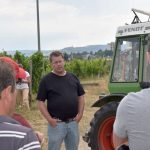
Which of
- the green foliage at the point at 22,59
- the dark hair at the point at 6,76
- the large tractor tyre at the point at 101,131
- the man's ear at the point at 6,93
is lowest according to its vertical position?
the large tractor tyre at the point at 101,131

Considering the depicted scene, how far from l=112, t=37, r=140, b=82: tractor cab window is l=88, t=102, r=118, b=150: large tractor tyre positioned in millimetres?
550

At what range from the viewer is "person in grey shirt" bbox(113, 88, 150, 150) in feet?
8.37

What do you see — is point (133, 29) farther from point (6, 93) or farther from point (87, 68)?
point (87, 68)

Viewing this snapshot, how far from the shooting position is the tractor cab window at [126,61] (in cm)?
666

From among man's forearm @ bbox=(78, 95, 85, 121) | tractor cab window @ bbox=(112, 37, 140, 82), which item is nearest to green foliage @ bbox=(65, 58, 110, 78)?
tractor cab window @ bbox=(112, 37, 140, 82)

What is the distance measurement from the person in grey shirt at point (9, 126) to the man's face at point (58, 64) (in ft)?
9.69

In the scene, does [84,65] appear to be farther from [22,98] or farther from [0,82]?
[0,82]

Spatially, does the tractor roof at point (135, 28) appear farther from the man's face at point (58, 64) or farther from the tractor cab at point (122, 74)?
the man's face at point (58, 64)

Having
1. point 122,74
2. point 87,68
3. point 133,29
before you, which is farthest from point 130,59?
point 87,68

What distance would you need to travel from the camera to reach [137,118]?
2568mm

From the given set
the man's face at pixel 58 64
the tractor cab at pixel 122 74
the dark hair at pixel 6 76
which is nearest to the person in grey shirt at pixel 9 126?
the dark hair at pixel 6 76

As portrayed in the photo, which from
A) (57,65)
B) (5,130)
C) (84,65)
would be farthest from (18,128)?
(84,65)

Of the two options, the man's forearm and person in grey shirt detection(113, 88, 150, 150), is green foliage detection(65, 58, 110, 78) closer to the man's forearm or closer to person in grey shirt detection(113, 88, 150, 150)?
the man's forearm

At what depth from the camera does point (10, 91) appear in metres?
2.11
